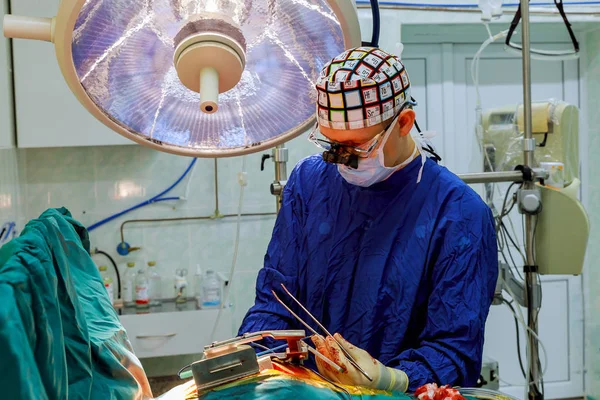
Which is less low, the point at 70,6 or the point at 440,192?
the point at 70,6

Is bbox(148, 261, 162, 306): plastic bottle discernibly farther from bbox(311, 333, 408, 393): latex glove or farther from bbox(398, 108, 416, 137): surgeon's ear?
bbox(311, 333, 408, 393): latex glove

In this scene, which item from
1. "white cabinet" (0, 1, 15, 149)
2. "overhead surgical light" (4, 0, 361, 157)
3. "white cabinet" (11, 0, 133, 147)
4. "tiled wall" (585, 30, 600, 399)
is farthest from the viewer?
"tiled wall" (585, 30, 600, 399)

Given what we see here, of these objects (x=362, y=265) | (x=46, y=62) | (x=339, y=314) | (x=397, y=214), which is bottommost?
(x=339, y=314)

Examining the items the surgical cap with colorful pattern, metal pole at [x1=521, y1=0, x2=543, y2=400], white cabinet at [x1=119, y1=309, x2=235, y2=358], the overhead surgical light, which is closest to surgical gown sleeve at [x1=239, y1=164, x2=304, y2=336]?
the surgical cap with colorful pattern

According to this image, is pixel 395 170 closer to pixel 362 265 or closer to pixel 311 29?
pixel 362 265

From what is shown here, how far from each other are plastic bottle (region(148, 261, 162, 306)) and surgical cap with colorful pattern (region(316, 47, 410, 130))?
199 centimetres

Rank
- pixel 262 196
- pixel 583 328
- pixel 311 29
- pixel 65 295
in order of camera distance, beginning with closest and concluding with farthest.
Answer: pixel 65 295, pixel 311 29, pixel 262 196, pixel 583 328

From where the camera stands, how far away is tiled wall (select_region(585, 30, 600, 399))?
3523 mm

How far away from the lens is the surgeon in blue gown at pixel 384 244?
1.32m

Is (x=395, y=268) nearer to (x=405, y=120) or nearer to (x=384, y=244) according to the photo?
(x=384, y=244)

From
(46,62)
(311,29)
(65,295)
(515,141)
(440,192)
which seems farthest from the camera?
(46,62)

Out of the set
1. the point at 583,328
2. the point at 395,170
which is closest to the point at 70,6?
the point at 395,170

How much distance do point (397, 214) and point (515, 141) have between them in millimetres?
1213

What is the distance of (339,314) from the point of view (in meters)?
1.49
